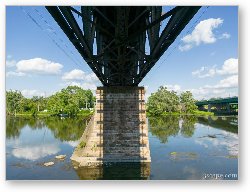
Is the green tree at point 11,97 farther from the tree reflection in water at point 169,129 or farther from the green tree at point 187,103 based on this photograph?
the green tree at point 187,103

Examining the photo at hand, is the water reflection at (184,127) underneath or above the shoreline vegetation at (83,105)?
underneath

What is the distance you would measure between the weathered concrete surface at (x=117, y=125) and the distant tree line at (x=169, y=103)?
51377mm

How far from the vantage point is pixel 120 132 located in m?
19.8

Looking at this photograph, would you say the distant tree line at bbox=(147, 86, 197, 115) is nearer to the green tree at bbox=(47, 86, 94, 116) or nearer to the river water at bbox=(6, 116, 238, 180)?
the green tree at bbox=(47, 86, 94, 116)

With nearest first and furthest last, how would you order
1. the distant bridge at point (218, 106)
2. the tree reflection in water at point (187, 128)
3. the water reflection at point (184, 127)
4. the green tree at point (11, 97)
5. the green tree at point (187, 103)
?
the green tree at point (11, 97), the water reflection at point (184, 127), the tree reflection in water at point (187, 128), the distant bridge at point (218, 106), the green tree at point (187, 103)

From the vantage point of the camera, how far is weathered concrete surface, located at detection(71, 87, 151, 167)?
1958cm

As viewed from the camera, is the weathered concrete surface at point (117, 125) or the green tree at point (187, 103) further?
the green tree at point (187, 103)

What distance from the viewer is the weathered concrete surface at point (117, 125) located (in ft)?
64.2

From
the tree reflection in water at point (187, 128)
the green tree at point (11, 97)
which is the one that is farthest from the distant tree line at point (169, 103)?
the green tree at point (11, 97)

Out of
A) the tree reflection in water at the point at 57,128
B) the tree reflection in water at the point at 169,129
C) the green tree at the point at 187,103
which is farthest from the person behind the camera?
the green tree at the point at 187,103

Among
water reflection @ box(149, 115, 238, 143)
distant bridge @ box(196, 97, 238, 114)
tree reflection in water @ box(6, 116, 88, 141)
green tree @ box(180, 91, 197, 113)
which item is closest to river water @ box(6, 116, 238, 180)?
tree reflection in water @ box(6, 116, 88, 141)

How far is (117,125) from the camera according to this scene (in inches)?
782

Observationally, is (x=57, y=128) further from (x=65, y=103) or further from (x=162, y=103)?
(x=162, y=103)

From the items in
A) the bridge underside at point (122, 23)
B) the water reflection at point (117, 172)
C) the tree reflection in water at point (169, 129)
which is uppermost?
the bridge underside at point (122, 23)
